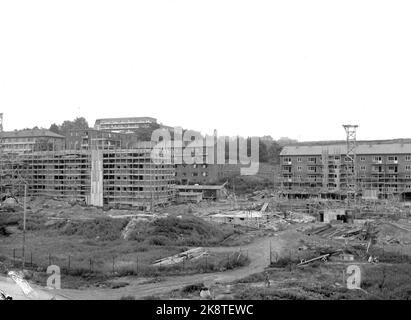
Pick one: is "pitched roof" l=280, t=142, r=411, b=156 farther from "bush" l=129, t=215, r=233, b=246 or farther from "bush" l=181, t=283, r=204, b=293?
"bush" l=181, t=283, r=204, b=293

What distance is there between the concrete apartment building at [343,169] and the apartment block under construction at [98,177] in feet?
31.1

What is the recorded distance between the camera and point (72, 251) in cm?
1583

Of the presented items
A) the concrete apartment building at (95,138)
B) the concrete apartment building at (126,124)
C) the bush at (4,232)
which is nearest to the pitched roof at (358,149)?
the concrete apartment building at (95,138)

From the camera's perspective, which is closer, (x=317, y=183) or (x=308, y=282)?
(x=308, y=282)

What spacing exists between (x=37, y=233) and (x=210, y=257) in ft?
29.6

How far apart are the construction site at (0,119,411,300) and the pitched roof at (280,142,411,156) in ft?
0.26

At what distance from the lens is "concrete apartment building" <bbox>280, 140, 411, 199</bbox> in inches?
1284

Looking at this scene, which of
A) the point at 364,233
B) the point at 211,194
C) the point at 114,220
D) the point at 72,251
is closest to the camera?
the point at 72,251

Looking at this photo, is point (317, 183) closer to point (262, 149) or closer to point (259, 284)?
point (262, 149)

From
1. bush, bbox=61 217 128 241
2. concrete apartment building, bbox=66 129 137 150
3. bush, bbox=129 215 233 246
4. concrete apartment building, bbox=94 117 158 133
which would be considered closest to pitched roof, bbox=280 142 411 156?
concrete apartment building, bbox=66 129 137 150

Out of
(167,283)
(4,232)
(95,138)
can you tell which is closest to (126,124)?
(95,138)

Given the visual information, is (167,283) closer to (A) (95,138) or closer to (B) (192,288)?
(B) (192,288)
